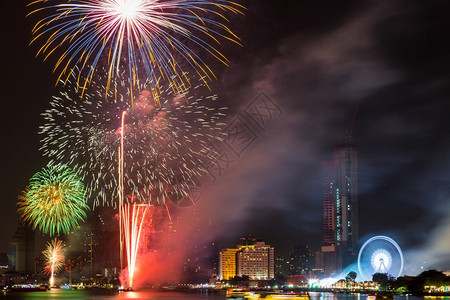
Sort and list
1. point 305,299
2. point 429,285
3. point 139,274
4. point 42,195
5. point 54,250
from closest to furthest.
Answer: point 42,195
point 305,299
point 54,250
point 139,274
point 429,285

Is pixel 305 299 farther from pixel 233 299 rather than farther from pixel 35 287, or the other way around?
pixel 35 287

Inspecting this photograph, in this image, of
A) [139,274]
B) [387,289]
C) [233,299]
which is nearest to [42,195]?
[233,299]

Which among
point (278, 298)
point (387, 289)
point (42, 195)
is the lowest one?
point (387, 289)

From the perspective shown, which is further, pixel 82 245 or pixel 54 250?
pixel 82 245

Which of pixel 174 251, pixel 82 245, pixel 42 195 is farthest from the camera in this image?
pixel 82 245

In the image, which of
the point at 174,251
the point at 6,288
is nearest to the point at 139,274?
the point at 174,251

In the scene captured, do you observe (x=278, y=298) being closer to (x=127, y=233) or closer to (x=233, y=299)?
(x=127, y=233)

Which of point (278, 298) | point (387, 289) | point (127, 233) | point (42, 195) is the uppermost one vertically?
point (42, 195)

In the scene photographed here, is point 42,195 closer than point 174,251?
Yes

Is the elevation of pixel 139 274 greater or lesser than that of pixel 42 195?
lesser
